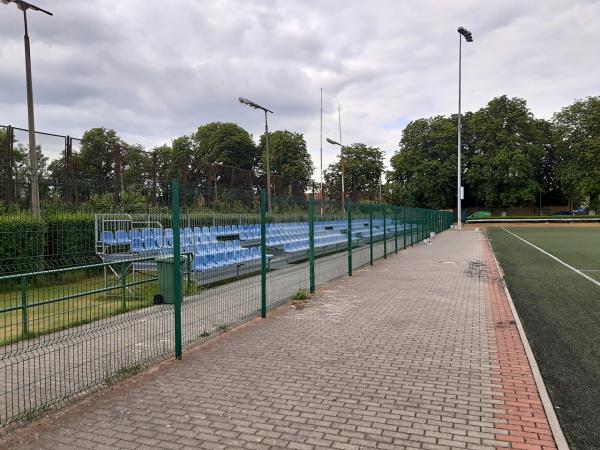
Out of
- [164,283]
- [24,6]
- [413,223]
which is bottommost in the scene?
[164,283]

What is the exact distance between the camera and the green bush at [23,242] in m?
7.95

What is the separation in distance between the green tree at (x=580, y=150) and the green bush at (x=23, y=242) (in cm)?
6971

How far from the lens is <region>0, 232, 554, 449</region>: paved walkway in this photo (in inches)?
144

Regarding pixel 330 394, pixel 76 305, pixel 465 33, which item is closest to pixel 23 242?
pixel 76 305

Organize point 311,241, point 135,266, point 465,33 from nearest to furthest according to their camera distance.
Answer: point 135,266 → point 311,241 → point 465,33

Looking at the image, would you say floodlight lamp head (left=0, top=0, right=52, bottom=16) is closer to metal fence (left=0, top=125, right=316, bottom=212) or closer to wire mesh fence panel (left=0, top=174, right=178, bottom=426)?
metal fence (left=0, top=125, right=316, bottom=212)

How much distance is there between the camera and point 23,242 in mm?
9039

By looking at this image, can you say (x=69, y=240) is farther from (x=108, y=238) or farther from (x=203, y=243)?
(x=203, y=243)

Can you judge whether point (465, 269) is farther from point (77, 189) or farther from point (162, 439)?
point (162, 439)

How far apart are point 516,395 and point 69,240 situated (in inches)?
311

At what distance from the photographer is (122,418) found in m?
3.99

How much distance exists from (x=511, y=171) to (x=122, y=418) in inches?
2742

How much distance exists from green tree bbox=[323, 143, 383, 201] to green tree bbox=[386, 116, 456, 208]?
12931 millimetres

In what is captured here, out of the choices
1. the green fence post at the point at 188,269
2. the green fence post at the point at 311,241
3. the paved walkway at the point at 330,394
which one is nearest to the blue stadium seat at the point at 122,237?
the green fence post at the point at 188,269
